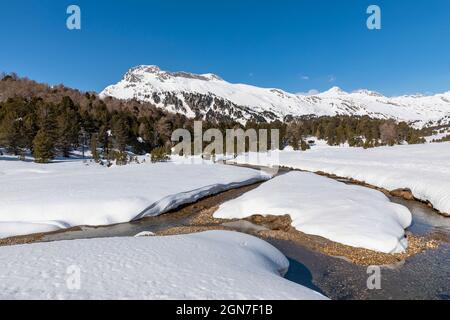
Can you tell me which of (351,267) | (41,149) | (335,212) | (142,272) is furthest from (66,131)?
(351,267)

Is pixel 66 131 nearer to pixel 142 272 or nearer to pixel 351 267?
pixel 142 272

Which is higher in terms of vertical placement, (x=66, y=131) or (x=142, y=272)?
(x=66, y=131)

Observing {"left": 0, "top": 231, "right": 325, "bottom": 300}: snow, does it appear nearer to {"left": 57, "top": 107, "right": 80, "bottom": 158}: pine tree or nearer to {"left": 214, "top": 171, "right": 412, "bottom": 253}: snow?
{"left": 214, "top": 171, "right": 412, "bottom": 253}: snow

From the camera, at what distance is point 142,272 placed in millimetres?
11055

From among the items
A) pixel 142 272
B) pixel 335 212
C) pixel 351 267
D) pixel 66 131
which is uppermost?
pixel 66 131

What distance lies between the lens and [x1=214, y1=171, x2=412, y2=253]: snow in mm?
18375

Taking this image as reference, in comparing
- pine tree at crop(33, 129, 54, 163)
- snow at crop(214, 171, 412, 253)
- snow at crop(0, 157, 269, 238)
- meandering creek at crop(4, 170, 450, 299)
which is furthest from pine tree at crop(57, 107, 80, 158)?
snow at crop(214, 171, 412, 253)

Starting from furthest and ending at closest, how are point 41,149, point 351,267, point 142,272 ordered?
point 41,149 → point 351,267 → point 142,272

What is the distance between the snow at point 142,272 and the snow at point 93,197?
379 inches

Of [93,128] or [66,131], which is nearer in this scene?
[66,131]

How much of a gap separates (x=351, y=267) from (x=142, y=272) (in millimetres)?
10334

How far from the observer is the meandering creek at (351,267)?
13.0m

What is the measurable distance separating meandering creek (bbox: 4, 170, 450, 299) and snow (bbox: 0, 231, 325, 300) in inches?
69.2
